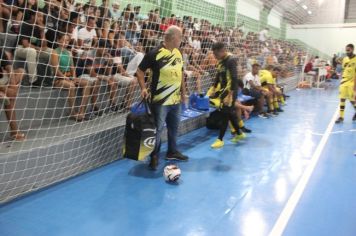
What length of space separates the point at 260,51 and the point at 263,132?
20.9 feet

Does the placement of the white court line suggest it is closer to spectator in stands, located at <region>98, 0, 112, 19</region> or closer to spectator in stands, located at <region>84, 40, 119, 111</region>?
spectator in stands, located at <region>84, 40, 119, 111</region>

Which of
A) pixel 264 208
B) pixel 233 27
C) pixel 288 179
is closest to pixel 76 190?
pixel 264 208

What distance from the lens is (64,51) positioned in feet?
15.1

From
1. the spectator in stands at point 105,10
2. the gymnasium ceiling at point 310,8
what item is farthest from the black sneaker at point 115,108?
the gymnasium ceiling at point 310,8

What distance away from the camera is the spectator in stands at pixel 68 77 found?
437cm

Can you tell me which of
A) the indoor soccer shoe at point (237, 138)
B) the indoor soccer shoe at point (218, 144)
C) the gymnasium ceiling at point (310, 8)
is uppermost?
the gymnasium ceiling at point (310, 8)

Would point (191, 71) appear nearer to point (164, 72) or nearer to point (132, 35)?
point (132, 35)

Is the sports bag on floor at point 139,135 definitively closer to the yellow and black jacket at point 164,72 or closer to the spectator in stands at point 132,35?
the yellow and black jacket at point 164,72

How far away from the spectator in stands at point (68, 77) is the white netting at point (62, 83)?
12mm

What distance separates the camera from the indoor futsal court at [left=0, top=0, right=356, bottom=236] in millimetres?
3059

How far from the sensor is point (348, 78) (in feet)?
23.6

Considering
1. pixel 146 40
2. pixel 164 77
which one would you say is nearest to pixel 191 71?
pixel 146 40

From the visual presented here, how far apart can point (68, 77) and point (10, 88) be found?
918 millimetres

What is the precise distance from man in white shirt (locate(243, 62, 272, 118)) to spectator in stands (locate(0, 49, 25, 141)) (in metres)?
5.30
